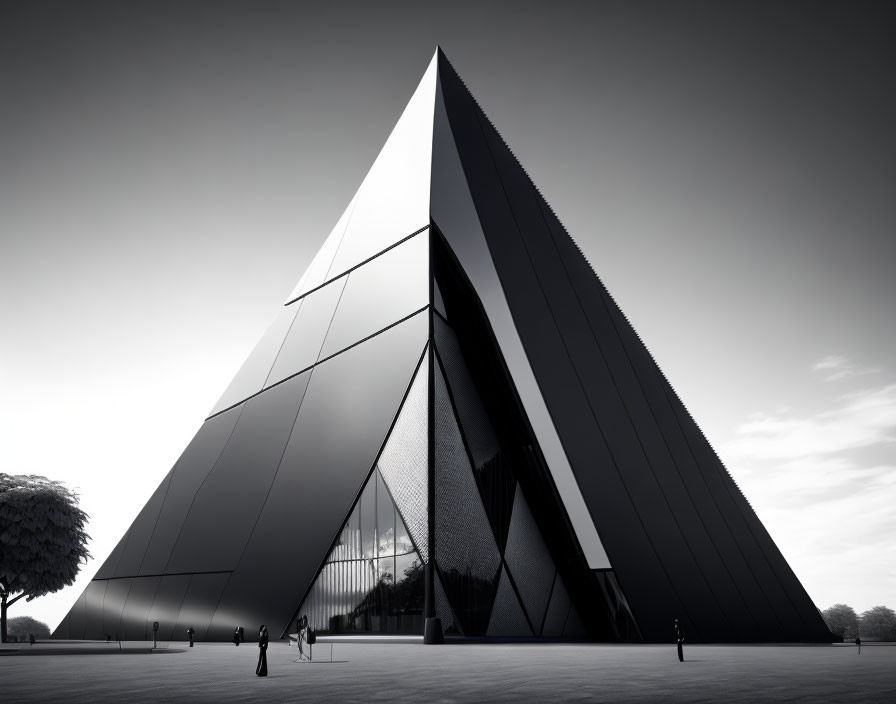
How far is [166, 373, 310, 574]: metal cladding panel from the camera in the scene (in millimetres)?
22750

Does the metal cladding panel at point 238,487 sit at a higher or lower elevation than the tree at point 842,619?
higher

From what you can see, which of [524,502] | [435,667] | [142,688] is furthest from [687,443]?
[142,688]

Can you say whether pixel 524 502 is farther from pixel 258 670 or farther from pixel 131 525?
pixel 131 525

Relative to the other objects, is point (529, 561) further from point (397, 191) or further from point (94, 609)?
point (94, 609)

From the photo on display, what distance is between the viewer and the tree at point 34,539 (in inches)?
1503

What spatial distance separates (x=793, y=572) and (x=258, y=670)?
27097 millimetres

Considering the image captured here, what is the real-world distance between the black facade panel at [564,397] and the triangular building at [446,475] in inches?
4.1

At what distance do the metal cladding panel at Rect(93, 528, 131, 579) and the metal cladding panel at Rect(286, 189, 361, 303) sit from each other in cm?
1238

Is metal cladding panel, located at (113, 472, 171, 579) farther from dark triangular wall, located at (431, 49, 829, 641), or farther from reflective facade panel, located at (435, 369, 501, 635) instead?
dark triangular wall, located at (431, 49, 829, 641)

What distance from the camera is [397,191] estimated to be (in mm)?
26359

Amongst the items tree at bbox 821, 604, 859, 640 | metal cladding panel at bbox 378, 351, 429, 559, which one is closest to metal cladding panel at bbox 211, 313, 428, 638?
metal cladding panel at bbox 378, 351, 429, 559

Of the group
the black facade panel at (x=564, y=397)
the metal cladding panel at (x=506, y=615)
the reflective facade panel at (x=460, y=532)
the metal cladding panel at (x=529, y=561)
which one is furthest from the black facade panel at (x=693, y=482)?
the reflective facade panel at (x=460, y=532)

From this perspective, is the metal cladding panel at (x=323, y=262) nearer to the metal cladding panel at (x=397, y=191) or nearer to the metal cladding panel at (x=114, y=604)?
the metal cladding panel at (x=397, y=191)

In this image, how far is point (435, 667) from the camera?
11.5 metres
